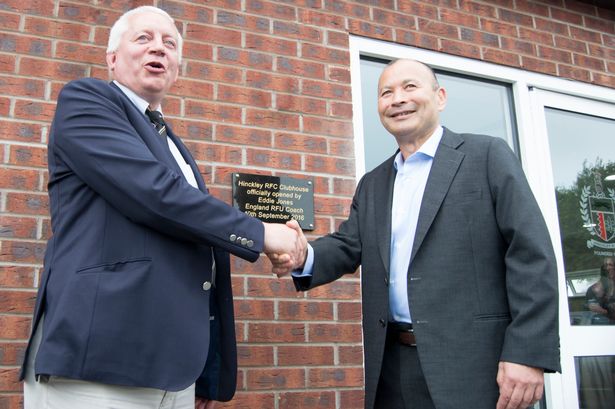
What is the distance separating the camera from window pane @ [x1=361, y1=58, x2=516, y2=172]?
3.69 meters

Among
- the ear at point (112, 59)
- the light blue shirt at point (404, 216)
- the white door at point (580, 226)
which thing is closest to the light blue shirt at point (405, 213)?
the light blue shirt at point (404, 216)

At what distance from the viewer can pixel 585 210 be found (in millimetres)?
4109

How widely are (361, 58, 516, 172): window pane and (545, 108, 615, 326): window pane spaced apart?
1.06ft

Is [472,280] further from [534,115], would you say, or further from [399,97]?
[534,115]

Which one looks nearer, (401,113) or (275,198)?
(401,113)

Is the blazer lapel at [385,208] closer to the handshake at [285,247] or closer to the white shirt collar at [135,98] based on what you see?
the handshake at [285,247]

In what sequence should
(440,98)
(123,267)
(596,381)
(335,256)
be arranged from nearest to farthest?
(123,267), (335,256), (440,98), (596,381)

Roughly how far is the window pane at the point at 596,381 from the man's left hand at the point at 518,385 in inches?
80.5

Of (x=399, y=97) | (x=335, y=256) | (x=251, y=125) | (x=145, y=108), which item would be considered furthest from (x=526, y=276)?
(x=251, y=125)

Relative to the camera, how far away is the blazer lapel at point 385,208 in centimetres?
240

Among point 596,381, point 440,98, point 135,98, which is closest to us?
point 135,98

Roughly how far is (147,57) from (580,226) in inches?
122

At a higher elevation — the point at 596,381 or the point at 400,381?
the point at 400,381

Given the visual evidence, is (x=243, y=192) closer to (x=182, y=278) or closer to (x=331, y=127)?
(x=331, y=127)
